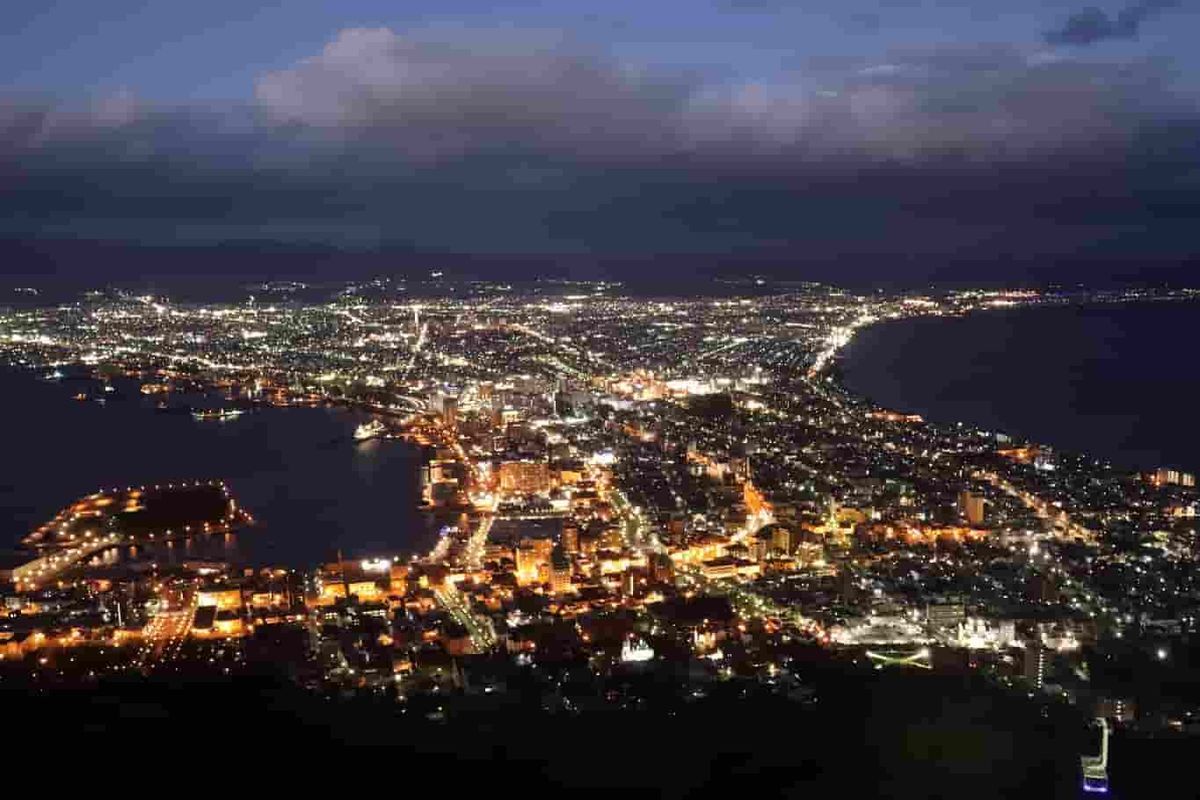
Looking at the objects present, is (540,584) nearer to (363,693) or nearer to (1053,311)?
(363,693)

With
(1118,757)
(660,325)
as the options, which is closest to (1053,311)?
(660,325)

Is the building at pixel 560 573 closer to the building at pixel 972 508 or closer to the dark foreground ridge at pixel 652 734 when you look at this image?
the dark foreground ridge at pixel 652 734

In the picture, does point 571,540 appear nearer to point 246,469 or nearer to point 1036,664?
point 1036,664

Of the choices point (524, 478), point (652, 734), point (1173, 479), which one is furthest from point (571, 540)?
point (1173, 479)

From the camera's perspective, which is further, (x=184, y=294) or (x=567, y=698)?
(x=184, y=294)

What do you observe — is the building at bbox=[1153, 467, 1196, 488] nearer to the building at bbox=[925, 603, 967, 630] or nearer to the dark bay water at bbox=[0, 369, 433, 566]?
the building at bbox=[925, 603, 967, 630]

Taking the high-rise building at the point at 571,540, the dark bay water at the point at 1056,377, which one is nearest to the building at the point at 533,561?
the high-rise building at the point at 571,540
